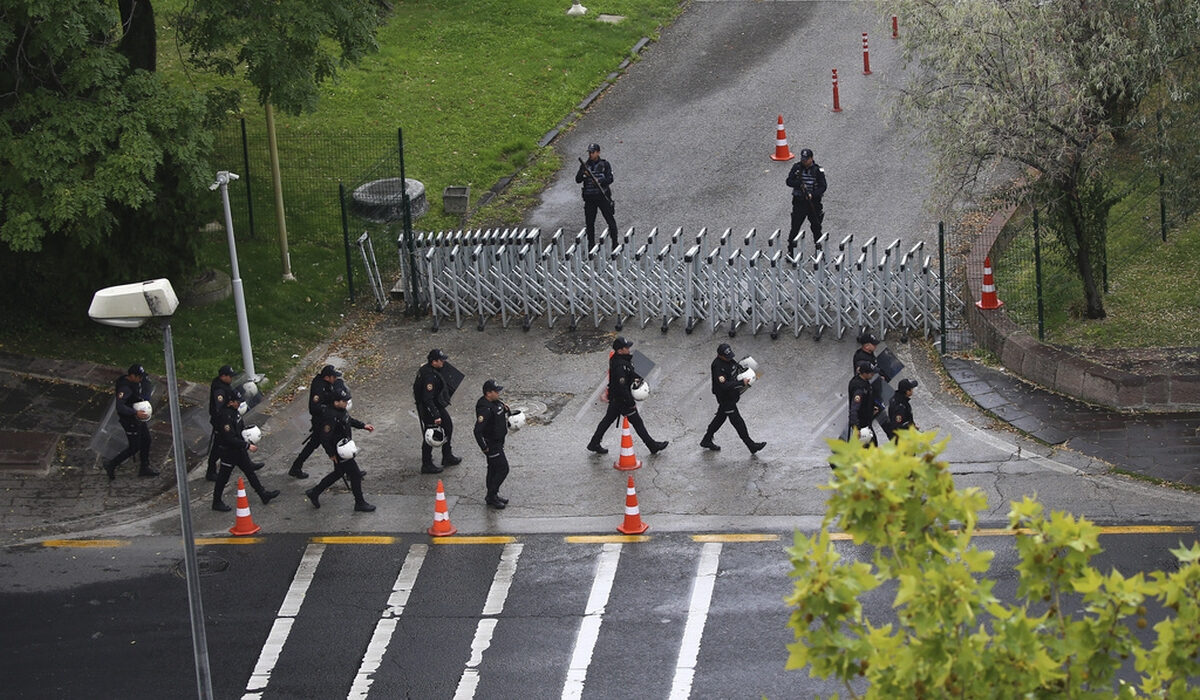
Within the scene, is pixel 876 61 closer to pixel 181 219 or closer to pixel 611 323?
pixel 611 323

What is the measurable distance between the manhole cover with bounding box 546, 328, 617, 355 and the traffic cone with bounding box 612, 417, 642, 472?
3234 millimetres

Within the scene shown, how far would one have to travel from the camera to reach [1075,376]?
696 inches

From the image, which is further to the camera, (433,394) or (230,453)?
(433,394)

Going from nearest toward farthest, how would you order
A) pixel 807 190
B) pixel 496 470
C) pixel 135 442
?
pixel 496 470 < pixel 135 442 < pixel 807 190

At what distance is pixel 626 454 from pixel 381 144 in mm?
10966

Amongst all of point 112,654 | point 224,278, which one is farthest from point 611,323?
point 112,654

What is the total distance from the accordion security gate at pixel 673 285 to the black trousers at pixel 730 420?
3.19 m

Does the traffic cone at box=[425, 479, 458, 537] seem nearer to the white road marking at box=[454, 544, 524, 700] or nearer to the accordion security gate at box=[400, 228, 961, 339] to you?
the white road marking at box=[454, 544, 524, 700]

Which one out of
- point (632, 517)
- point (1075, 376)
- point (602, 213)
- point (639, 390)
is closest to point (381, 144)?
point (602, 213)

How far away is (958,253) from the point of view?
2188 cm

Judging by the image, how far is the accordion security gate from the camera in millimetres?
19625

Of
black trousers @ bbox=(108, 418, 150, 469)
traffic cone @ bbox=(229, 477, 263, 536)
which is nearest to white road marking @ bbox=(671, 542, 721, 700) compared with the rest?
traffic cone @ bbox=(229, 477, 263, 536)

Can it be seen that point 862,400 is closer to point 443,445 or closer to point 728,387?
point 728,387

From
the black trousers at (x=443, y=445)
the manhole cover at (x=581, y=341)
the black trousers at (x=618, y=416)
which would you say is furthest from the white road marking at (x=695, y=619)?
the manhole cover at (x=581, y=341)
